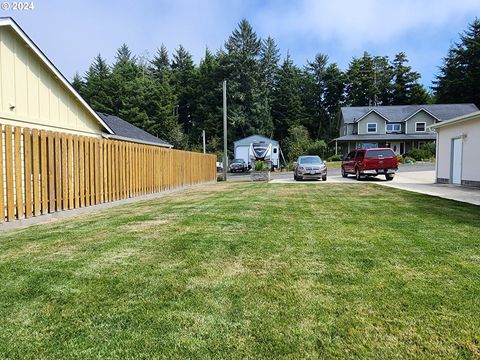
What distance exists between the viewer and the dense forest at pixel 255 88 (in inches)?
2047

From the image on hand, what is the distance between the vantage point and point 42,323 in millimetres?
2740

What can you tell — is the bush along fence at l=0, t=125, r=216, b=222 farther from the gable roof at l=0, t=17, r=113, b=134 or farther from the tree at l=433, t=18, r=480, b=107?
the tree at l=433, t=18, r=480, b=107

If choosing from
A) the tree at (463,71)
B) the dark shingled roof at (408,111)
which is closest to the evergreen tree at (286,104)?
the dark shingled roof at (408,111)

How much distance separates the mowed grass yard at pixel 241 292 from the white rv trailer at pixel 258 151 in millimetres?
31953

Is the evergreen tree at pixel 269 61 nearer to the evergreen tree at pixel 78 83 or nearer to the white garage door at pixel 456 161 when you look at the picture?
the evergreen tree at pixel 78 83

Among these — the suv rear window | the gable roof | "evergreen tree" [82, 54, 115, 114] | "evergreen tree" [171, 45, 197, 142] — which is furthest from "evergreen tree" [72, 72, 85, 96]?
the suv rear window

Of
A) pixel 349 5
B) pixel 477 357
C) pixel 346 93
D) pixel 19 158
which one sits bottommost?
pixel 477 357

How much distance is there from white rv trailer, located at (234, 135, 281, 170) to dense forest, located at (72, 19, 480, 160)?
3229 mm

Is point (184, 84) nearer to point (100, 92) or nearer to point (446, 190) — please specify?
point (100, 92)

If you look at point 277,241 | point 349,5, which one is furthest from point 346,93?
point 277,241

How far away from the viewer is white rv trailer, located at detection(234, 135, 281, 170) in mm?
38000

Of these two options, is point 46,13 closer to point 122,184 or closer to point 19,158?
point 122,184

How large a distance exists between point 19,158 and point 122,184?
409 centimetres

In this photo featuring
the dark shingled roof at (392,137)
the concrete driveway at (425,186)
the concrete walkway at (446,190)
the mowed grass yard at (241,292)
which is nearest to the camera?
the mowed grass yard at (241,292)
